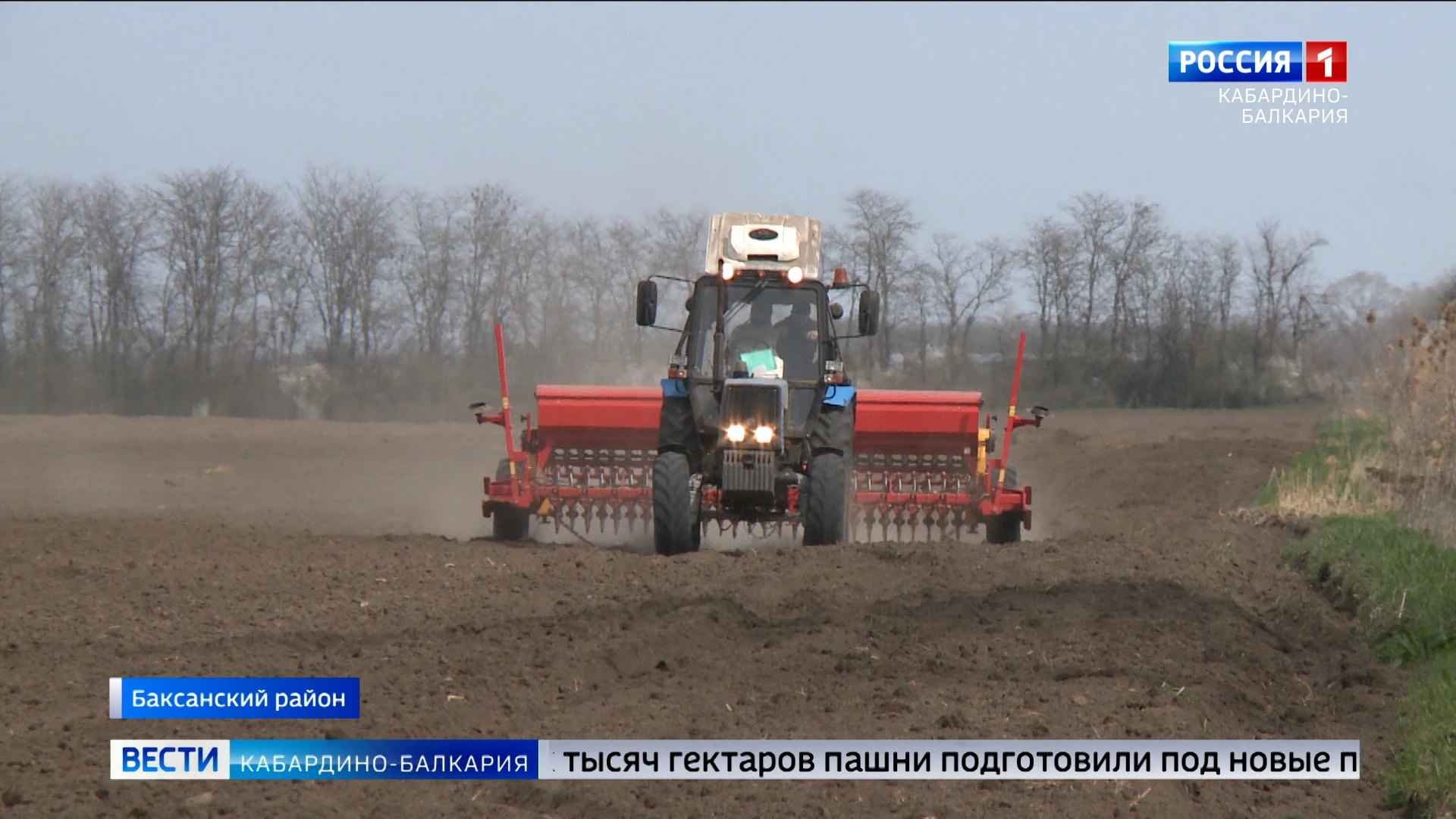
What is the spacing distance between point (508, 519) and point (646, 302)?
2728 mm

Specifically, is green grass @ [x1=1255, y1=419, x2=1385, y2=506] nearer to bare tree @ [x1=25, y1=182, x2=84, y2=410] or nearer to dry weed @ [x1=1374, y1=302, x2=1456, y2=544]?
dry weed @ [x1=1374, y1=302, x2=1456, y2=544]

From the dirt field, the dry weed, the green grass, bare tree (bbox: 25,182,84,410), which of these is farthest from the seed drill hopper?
bare tree (bbox: 25,182,84,410)

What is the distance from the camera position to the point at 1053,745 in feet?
17.7

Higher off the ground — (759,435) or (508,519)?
(759,435)

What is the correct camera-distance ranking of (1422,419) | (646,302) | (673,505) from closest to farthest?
(673,505)
(646,302)
(1422,419)

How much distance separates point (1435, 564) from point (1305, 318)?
87.2ft

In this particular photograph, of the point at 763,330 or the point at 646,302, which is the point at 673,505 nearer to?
the point at 646,302

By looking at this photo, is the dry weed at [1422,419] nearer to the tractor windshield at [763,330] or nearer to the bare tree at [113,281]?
the tractor windshield at [763,330]

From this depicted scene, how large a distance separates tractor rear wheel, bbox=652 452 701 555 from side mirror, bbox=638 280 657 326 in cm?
101

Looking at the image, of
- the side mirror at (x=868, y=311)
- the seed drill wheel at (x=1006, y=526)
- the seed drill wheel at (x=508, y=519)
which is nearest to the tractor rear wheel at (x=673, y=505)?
the side mirror at (x=868, y=311)

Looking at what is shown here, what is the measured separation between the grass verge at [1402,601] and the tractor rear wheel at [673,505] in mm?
4363

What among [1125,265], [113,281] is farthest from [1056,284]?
[113,281]

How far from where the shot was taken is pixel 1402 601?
780 cm
